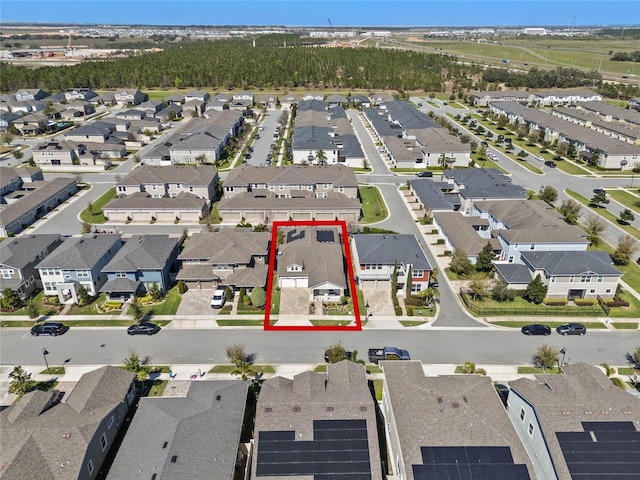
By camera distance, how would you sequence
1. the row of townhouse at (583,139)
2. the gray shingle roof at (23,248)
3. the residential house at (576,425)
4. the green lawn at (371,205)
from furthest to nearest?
1. the row of townhouse at (583,139)
2. the green lawn at (371,205)
3. the gray shingle roof at (23,248)
4. the residential house at (576,425)

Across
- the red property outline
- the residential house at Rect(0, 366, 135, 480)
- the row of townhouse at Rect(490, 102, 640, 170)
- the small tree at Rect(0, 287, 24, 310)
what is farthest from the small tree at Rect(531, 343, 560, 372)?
the row of townhouse at Rect(490, 102, 640, 170)

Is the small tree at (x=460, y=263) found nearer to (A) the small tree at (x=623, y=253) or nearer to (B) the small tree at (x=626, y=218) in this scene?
(A) the small tree at (x=623, y=253)

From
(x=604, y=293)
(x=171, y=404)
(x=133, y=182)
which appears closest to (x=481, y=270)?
(x=604, y=293)

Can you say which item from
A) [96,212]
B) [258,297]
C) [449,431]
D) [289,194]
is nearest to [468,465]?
[449,431]

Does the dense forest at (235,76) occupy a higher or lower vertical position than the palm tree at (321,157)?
higher

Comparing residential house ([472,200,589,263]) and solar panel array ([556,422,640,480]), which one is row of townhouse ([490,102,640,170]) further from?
solar panel array ([556,422,640,480])

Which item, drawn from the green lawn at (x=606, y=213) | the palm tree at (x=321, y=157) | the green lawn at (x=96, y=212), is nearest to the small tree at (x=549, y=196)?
the green lawn at (x=606, y=213)
